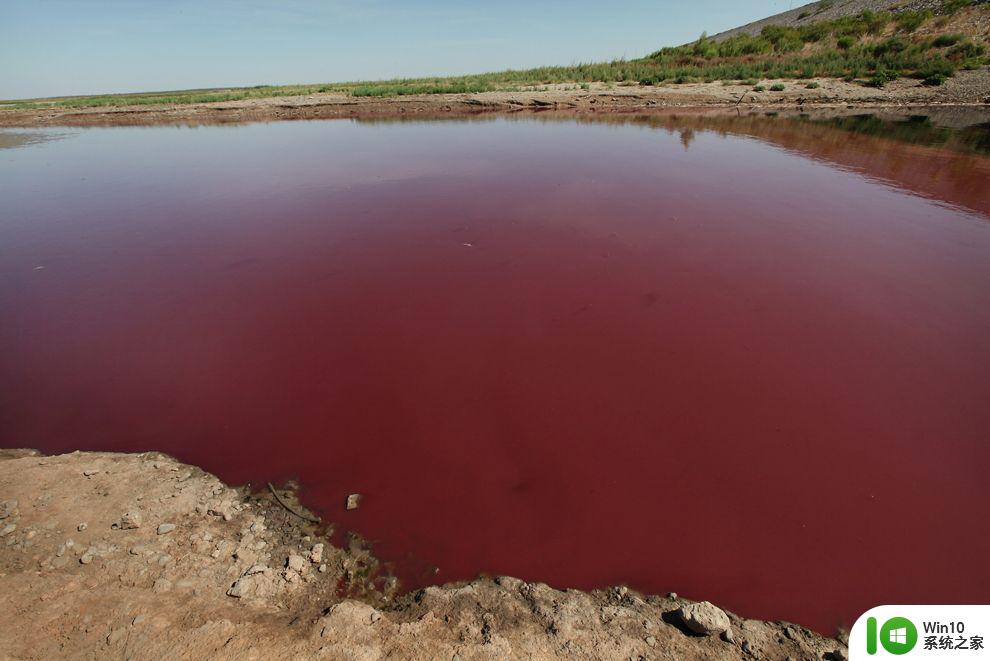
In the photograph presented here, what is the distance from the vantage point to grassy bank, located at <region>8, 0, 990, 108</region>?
24.8 metres

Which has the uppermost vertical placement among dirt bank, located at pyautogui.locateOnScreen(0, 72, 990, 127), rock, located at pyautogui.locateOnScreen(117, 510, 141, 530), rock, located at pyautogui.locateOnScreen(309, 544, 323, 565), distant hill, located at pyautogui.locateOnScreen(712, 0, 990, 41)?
distant hill, located at pyautogui.locateOnScreen(712, 0, 990, 41)

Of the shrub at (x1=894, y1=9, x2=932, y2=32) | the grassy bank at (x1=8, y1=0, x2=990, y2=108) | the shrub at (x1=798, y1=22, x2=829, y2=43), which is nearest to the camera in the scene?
the grassy bank at (x1=8, y1=0, x2=990, y2=108)

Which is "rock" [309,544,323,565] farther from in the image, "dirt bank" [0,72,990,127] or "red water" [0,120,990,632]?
"dirt bank" [0,72,990,127]

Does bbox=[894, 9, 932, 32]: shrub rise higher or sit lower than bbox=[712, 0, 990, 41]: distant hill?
lower

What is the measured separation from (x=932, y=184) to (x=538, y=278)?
416 inches

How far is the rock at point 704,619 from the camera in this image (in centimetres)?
220

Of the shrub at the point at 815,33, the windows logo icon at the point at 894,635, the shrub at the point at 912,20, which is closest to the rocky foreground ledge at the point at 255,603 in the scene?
the windows logo icon at the point at 894,635

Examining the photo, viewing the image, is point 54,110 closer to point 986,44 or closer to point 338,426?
point 338,426

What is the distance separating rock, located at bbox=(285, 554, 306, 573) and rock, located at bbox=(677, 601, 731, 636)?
2.23 m

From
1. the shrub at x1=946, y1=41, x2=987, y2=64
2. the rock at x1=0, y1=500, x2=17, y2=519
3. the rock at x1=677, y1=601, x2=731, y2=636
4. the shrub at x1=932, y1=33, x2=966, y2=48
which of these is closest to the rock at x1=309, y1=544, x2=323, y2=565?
the rock at x1=0, y1=500, x2=17, y2=519

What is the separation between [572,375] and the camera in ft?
13.9

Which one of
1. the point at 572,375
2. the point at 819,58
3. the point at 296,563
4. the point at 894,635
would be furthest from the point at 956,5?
the point at 296,563

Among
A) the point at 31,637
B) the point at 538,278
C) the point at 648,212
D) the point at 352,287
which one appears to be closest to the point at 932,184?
the point at 648,212

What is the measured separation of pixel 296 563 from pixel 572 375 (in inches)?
110
